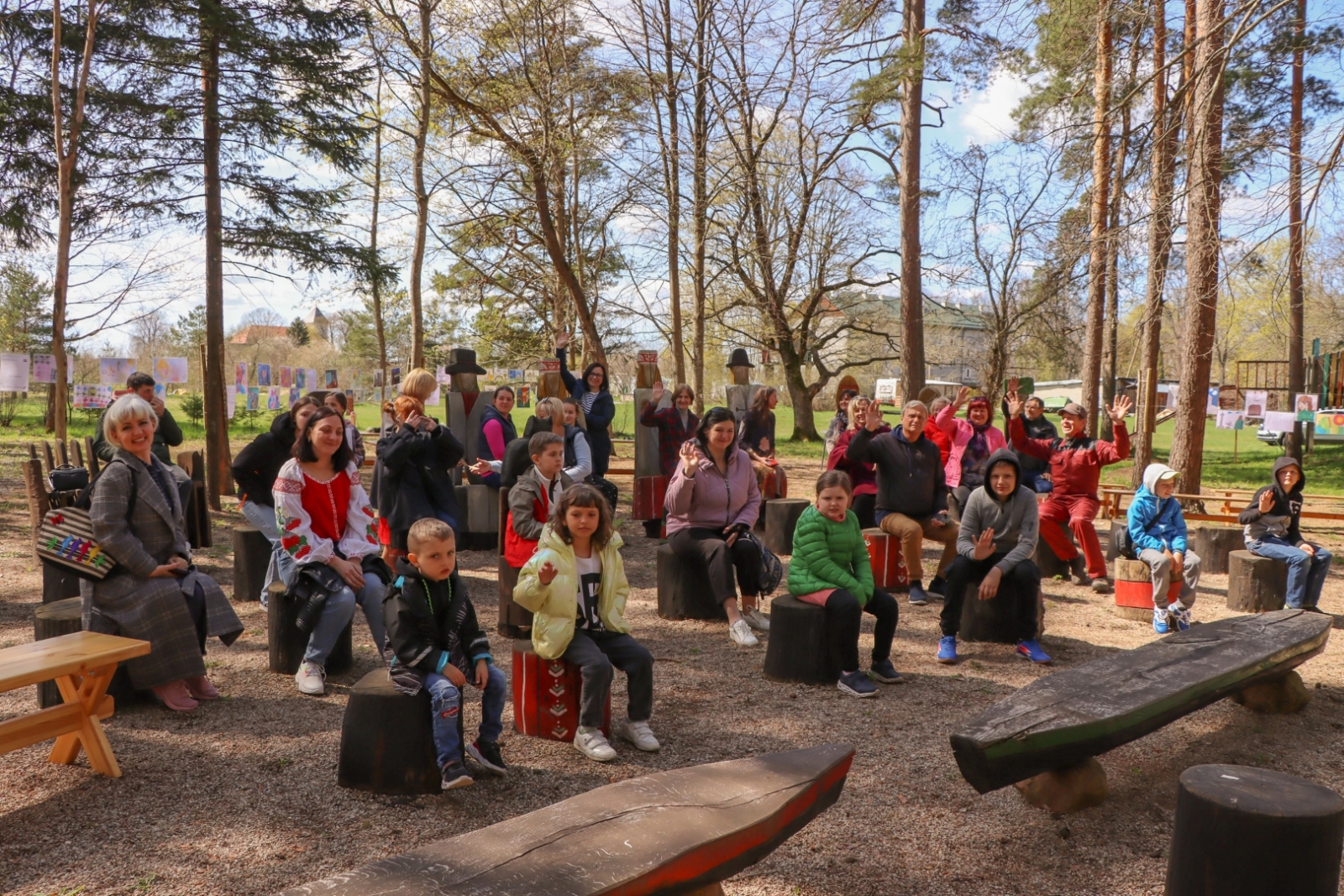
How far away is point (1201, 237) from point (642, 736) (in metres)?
7.45

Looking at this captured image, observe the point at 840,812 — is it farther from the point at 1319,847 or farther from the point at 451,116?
the point at 451,116

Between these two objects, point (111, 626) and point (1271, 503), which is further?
point (1271, 503)

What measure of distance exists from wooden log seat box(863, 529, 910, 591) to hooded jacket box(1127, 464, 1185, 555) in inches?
68.8

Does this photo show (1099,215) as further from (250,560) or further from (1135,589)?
(250,560)

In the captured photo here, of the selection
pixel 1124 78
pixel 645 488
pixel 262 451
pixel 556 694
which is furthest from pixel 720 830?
pixel 1124 78

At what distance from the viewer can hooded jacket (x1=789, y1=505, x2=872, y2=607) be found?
5398 millimetres

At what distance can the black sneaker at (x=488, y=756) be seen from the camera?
13.0ft

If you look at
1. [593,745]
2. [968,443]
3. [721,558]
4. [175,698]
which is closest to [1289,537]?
[968,443]

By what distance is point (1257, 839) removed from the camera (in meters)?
2.62

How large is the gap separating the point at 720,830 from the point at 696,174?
15395 millimetres

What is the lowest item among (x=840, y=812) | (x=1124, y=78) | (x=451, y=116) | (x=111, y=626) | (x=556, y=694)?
(x=840, y=812)

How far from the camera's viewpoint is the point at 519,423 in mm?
Result: 33406

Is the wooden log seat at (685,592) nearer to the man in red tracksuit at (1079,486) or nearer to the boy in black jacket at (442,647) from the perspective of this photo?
the boy in black jacket at (442,647)

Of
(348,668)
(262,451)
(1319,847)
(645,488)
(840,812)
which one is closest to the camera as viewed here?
(1319,847)
